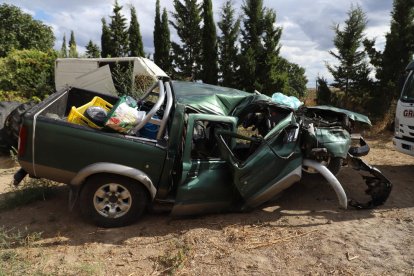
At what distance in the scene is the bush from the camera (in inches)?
683

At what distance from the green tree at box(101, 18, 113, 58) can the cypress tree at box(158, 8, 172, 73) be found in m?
3.87

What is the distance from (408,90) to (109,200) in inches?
226

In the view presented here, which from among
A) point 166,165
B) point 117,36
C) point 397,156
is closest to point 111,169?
point 166,165

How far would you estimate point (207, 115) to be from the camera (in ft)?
14.9

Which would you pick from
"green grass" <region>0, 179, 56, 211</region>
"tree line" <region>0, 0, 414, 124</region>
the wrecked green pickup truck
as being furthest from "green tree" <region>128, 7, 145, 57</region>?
the wrecked green pickup truck

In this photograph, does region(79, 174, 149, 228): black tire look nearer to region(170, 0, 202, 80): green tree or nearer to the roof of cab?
the roof of cab

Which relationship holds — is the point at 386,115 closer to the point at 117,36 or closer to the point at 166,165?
the point at 166,165

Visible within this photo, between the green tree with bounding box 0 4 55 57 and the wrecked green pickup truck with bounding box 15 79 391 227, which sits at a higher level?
the green tree with bounding box 0 4 55 57

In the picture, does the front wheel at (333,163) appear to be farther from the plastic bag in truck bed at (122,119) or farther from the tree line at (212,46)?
the tree line at (212,46)

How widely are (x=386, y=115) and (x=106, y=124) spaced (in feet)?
34.8

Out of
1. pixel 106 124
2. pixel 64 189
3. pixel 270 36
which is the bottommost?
pixel 64 189

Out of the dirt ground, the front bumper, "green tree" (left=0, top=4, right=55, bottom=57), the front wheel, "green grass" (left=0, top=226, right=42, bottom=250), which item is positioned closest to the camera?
the dirt ground

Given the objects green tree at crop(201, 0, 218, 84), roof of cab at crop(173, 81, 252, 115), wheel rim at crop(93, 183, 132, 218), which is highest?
green tree at crop(201, 0, 218, 84)

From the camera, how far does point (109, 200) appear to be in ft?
14.9
